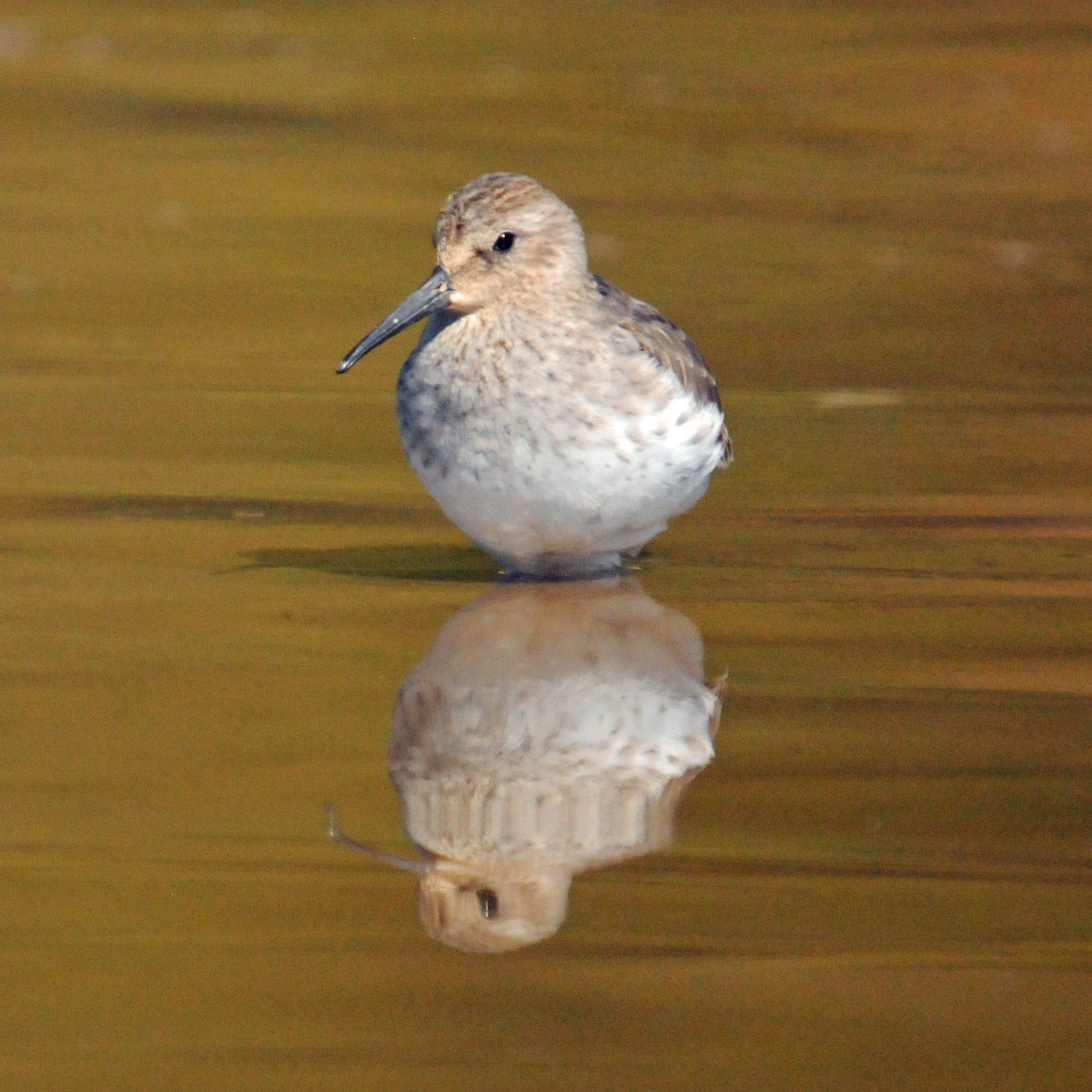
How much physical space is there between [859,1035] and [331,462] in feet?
13.0

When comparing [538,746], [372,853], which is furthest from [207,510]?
[372,853]

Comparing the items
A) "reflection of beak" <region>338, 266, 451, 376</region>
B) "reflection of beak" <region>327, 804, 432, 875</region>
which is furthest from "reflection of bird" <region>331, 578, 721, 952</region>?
"reflection of beak" <region>338, 266, 451, 376</region>

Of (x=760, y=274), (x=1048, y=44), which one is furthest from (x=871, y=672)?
(x=1048, y=44)

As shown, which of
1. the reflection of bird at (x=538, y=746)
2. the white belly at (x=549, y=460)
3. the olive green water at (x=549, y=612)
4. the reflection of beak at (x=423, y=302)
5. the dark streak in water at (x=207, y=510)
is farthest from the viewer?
the dark streak in water at (x=207, y=510)

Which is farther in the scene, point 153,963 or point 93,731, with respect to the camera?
point 93,731

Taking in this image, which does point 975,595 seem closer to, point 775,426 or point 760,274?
point 775,426

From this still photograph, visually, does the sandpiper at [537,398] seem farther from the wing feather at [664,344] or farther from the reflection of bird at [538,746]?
the reflection of bird at [538,746]

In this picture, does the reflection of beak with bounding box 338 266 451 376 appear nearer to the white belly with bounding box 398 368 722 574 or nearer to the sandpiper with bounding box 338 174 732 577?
the sandpiper with bounding box 338 174 732 577

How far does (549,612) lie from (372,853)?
161 cm

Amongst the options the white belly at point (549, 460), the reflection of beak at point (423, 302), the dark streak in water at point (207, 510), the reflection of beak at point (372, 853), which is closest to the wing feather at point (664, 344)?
the white belly at point (549, 460)

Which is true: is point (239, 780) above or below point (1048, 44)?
below

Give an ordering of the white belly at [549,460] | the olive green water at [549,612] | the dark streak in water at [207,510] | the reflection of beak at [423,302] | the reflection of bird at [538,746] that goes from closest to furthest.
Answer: the olive green water at [549,612]
the reflection of bird at [538,746]
the white belly at [549,460]
the reflection of beak at [423,302]
the dark streak in water at [207,510]

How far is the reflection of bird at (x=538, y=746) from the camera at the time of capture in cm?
423

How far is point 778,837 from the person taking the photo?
4527mm
